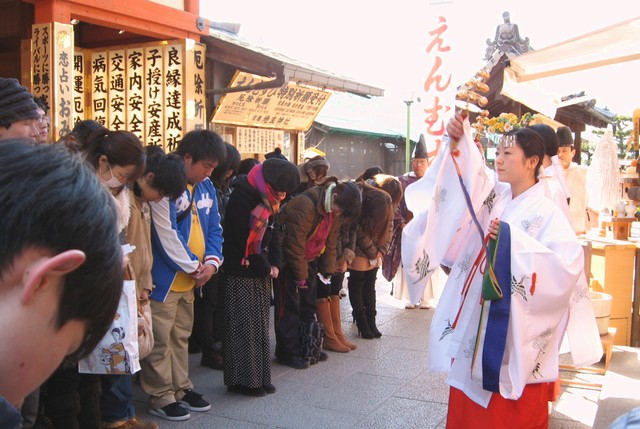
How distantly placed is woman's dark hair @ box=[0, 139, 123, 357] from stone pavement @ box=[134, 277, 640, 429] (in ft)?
12.9

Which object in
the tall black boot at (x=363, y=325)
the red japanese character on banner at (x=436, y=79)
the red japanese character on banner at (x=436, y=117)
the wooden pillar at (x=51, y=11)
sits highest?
the red japanese character on banner at (x=436, y=79)

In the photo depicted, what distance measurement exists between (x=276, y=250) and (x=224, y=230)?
2.07 feet

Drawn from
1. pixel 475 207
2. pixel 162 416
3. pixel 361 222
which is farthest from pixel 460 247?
pixel 361 222

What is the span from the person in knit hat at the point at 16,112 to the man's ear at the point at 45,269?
279 cm

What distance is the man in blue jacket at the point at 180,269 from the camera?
15.5 ft

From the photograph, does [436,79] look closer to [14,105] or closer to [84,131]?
[84,131]

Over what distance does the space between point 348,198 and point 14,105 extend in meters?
3.24

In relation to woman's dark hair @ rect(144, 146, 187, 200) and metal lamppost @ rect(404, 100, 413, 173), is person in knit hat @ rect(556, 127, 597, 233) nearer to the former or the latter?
woman's dark hair @ rect(144, 146, 187, 200)

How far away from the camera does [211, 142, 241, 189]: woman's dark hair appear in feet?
20.5

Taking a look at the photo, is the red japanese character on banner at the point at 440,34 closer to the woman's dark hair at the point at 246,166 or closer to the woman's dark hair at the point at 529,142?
the woman's dark hair at the point at 246,166

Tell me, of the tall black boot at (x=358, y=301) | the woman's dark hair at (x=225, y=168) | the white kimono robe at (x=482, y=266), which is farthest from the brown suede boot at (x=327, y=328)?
the white kimono robe at (x=482, y=266)

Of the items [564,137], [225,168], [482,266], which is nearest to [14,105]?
[225,168]

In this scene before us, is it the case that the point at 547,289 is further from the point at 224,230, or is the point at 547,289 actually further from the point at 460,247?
the point at 224,230

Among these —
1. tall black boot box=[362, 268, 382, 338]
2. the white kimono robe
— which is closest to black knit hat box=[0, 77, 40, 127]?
the white kimono robe
